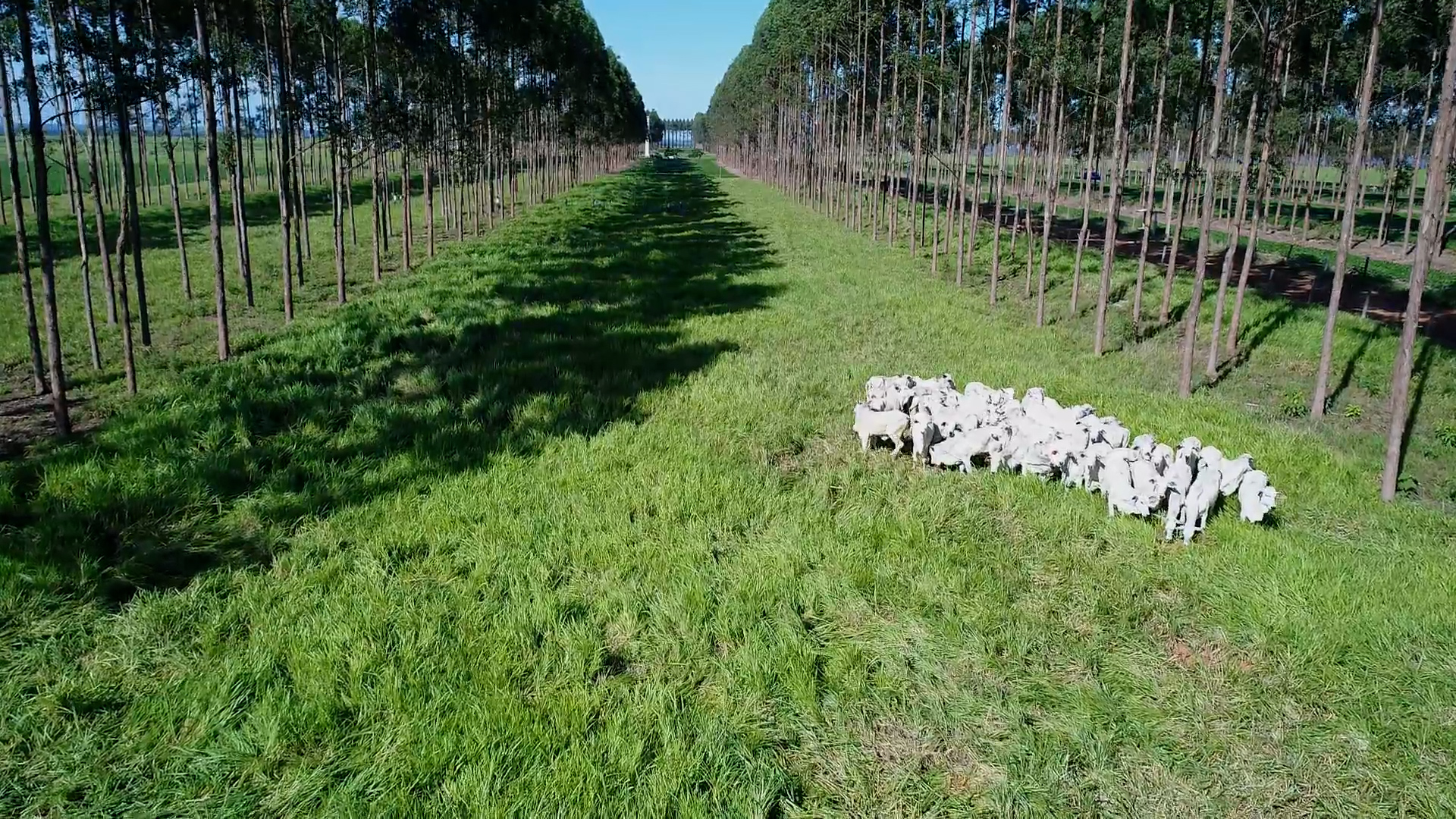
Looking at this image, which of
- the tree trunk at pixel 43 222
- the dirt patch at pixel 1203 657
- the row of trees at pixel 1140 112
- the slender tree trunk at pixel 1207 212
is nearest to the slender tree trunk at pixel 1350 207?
the row of trees at pixel 1140 112

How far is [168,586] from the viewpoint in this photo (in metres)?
4.86

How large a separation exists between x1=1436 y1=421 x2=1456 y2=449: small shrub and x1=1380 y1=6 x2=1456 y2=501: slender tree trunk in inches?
88.3

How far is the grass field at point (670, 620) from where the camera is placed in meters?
3.50

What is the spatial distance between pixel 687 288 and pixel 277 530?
1185cm

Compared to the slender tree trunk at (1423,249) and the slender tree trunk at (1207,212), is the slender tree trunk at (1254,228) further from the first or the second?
the slender tree trunk at (1423,249)

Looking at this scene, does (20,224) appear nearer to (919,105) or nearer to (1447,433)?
(1447,433)

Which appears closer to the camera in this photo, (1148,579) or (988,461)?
(1148,579)

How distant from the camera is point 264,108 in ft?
58.0

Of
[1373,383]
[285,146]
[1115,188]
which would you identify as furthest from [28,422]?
[1373,383]

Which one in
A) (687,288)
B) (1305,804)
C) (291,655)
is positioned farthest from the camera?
(687,288)

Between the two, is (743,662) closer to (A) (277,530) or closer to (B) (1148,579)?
(B) (1148,579)

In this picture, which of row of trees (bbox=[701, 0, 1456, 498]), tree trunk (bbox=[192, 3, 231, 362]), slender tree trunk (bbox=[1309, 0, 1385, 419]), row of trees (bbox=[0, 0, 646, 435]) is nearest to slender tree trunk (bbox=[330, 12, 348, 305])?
row of trees (bbox=[0, 0, 646, 435])

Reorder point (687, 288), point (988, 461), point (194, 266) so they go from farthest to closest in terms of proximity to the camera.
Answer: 1. point (194, 266)
2. point (687, 288)
3. point (988, 461)

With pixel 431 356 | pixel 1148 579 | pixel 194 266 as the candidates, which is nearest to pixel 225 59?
pixel 431 356
